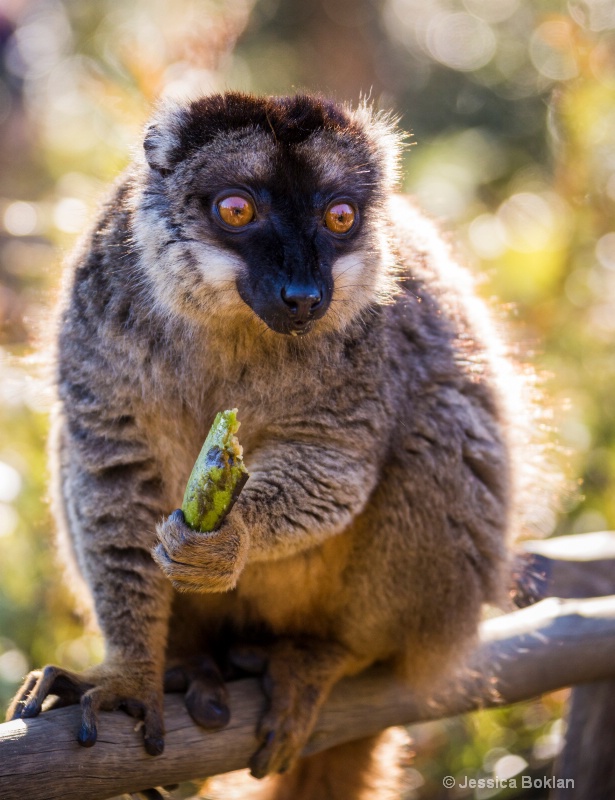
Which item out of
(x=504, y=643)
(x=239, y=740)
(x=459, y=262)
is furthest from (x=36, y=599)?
(x=459, y=262)

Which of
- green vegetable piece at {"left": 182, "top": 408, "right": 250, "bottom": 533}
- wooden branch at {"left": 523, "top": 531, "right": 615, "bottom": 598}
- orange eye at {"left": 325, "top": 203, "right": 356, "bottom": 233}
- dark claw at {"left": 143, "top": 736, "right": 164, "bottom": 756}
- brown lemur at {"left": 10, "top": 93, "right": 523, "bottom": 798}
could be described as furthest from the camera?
wooden branch at {"left": 523, "top": 531, "right": 615, "bottom": 598}

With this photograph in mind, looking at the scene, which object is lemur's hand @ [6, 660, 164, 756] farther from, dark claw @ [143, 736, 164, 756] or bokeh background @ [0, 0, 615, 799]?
bokeh background @ [0, 0, 615, 799]

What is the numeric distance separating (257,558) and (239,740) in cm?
71

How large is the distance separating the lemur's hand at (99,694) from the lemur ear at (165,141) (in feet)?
5.63

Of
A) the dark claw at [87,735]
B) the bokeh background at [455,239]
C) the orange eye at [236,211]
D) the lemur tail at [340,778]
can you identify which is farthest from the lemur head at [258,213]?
the lemur tail at [340,778]

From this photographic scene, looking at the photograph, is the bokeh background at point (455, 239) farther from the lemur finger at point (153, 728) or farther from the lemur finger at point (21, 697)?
the lemur finger at point (153, 728)

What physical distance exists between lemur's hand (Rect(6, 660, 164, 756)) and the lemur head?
1240 mm

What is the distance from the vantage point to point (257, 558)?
123 inches

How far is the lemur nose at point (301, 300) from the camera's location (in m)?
2.93

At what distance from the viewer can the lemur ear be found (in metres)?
3.30

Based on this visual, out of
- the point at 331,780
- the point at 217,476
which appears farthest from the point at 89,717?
the point at 331,780

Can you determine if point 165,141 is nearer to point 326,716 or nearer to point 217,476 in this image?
point 217,476

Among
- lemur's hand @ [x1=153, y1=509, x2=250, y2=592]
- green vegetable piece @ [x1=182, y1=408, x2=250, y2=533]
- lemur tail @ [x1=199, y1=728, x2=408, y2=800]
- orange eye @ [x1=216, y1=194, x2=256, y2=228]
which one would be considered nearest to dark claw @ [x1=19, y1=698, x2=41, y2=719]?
lemur's hand @ [x1=153, y1=509, x2=250, y2=592]

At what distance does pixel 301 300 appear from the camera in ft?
9.61
